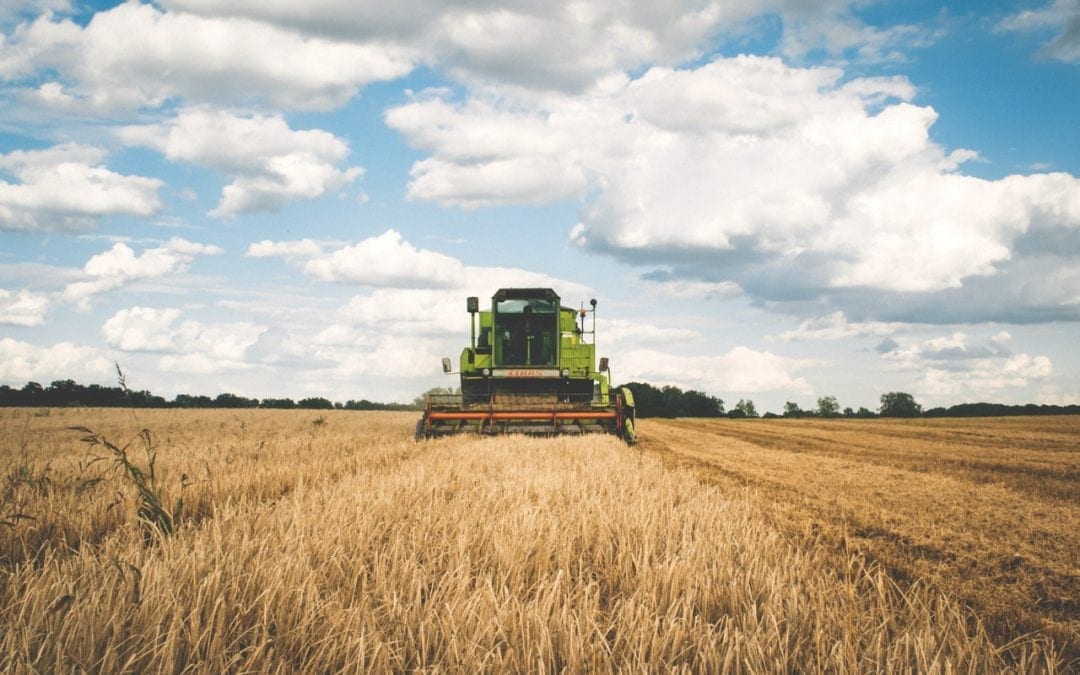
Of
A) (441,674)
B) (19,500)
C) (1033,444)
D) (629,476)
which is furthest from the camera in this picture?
(1033,444)

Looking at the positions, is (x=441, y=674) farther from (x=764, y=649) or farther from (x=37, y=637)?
(x=37, y=637)

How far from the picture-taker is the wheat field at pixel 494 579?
84.4 inches

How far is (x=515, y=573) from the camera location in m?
3.06

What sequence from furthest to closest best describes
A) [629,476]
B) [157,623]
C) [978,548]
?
[629,476], [978,548], [157,623]

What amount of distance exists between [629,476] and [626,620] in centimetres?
436

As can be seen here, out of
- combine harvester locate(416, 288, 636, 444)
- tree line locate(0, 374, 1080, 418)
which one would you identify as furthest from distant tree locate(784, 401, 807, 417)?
combine harvester locate(416, 288, 636, 444)

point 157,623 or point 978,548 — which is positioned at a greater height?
point 157,623

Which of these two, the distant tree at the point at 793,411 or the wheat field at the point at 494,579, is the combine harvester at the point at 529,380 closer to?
the wheat field at the point at 494,579

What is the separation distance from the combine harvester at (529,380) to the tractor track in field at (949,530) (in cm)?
411

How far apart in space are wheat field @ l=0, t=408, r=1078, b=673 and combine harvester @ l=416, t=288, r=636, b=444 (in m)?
6.70

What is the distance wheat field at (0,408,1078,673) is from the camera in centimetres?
214

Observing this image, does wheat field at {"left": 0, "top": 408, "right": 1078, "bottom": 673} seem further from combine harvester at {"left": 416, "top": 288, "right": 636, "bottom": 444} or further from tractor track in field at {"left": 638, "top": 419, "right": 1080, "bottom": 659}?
combine harvester at {"left": 416, "top": 288, "right": 636, "bottom": 444}

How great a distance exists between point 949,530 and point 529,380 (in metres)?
10.7

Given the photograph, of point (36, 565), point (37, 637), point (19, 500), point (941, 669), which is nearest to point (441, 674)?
point (37, 637)
